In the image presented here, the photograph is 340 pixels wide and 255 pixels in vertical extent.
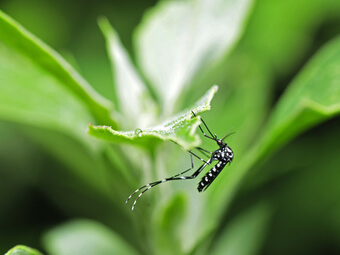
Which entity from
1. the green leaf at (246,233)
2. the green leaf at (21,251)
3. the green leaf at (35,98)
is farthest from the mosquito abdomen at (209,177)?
the green leaf at (21,251)

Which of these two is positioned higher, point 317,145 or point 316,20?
point 316,20

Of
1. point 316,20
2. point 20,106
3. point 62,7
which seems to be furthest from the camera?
point 62,7

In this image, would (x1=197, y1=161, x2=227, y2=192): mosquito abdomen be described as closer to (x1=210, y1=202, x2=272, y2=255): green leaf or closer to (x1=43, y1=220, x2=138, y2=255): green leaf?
(x1=43, y1=220, x2=138, y2=255): green leaf

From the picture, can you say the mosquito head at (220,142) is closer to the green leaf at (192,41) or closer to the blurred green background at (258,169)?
the blurred green background at (258,169)

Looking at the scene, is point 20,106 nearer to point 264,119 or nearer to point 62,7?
point 264,119

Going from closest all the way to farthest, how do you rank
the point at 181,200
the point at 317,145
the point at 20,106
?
the point at 181,200 → the point at 20,106 → the point at 317,145

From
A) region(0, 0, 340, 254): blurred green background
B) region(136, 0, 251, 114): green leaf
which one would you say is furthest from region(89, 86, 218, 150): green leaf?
region(0, 0, 340, 254): blurred green background

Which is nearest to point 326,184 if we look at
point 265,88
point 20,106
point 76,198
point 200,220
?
point 265,88
